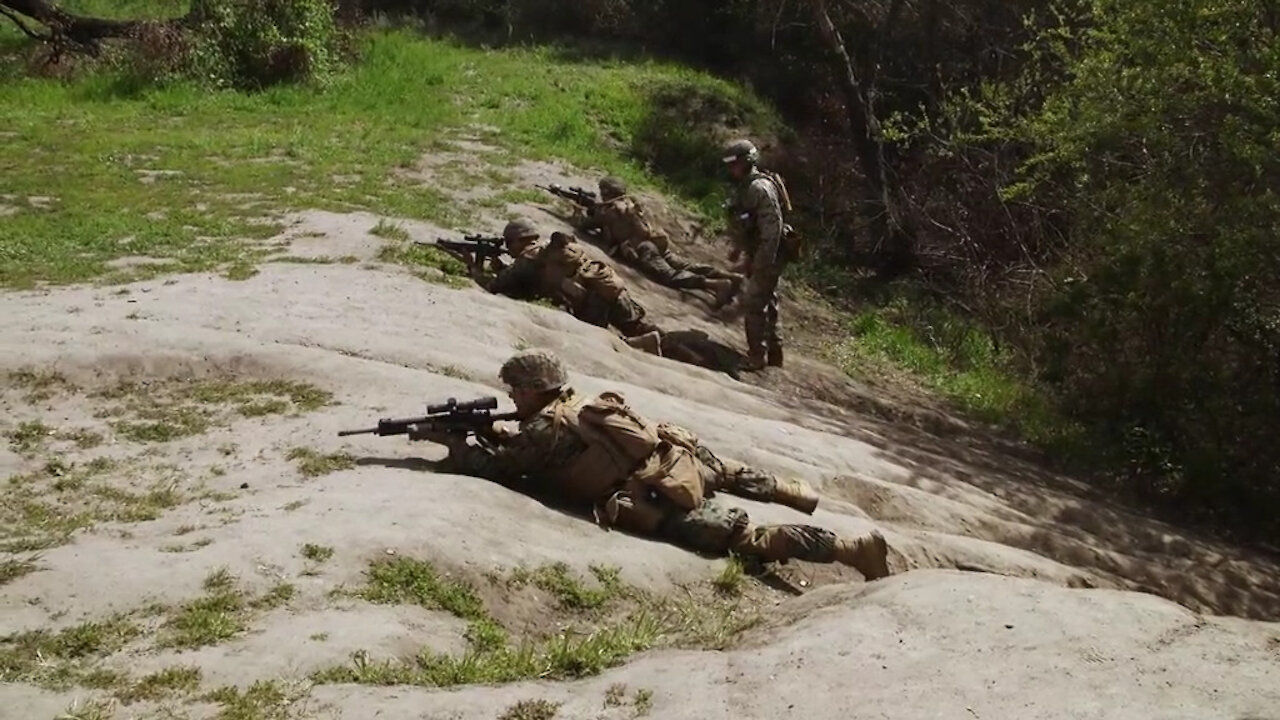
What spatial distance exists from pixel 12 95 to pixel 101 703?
715 inches

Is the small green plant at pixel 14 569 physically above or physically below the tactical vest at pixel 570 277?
below

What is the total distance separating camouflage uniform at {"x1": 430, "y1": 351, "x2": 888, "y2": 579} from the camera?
828cm

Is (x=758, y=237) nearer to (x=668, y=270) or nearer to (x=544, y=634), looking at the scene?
(x=668, y=270)

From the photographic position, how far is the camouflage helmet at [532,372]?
8.27 metres

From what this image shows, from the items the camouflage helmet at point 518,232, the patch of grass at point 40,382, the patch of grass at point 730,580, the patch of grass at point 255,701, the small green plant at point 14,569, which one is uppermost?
the camouflage helmet at point 518,232

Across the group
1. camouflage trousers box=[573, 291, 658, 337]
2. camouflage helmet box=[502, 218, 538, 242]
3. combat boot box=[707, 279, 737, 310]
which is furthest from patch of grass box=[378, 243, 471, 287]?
combat boot box=[707, 279, 737, 310]

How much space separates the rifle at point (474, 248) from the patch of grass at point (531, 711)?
889cm

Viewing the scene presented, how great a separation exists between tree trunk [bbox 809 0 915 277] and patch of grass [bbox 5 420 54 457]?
1577 centimetres

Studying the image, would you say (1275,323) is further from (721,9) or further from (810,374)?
(721,9)

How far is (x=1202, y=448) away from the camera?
13883 millimetres

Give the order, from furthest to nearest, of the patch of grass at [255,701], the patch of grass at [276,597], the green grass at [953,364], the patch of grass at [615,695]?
the green grass at [953,364] → the patch of grass at [276,597] → the patch of grass at [615,695] → the patch of grass at [255,701]

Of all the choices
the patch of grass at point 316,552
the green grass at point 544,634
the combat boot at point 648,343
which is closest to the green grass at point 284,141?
the combat boot at point 648,343

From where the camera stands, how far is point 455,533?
732 centimetres

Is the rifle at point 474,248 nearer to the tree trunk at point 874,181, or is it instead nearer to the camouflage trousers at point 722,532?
the camouflage trousers at point 722,532
